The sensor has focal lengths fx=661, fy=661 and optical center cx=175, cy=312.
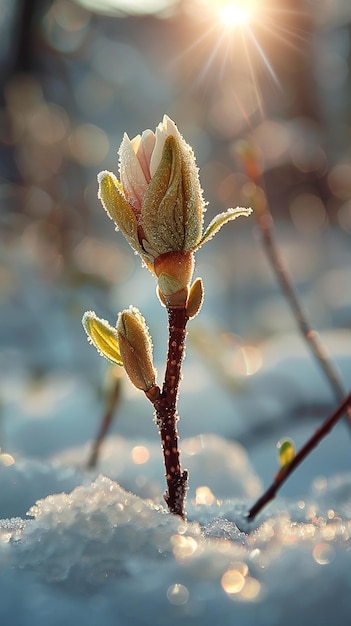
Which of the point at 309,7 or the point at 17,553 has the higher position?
the point at 309,7

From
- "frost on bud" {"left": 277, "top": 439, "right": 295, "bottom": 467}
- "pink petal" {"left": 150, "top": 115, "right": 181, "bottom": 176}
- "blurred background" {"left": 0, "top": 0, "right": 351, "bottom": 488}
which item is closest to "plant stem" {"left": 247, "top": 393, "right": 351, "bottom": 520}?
"frost on bud" {"left": 277, "top": 439, "right": 295, "bottom": 467}

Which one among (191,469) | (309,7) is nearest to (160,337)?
(191,469)

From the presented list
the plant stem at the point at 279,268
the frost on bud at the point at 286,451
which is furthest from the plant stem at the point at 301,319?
the frost on bud at the point at 286,451

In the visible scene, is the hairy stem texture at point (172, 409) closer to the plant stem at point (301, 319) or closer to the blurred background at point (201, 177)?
the plant stem at point (301, 319)

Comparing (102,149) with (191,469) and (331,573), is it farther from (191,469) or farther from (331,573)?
(331,573)

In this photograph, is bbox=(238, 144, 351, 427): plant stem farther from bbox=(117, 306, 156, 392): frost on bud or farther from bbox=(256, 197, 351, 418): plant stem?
bbox=(117, 306, 156, 392): frost on bud
